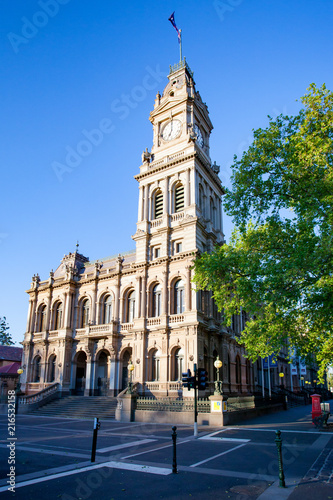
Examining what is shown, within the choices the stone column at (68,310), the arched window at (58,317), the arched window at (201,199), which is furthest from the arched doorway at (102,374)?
the arched window at (201,199)

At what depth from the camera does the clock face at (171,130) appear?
132 ft

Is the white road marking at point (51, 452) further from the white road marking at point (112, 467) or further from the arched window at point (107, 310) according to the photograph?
the arched window at point (107, 310)

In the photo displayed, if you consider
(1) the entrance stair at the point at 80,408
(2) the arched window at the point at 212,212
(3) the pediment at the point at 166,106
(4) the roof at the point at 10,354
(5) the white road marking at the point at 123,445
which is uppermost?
(3) the pediment at the point at 166,106

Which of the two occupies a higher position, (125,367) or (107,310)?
(107,310)

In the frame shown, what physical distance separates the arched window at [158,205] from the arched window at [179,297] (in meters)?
8.05

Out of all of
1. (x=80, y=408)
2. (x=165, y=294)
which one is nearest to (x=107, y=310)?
(x=165, y=294)

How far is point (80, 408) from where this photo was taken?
1192 inches

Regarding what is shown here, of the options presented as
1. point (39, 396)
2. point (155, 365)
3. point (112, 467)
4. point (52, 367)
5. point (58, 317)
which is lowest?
point (39, 396)

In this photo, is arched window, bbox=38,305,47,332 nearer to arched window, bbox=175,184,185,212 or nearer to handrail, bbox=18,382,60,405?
handrail, bbox=18,382,60,405

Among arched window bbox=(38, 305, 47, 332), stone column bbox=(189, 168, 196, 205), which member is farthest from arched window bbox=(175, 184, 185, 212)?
arched window bbox=(38, 305, 47, 332)

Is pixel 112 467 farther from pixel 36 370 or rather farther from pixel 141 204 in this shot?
pixel 36 370

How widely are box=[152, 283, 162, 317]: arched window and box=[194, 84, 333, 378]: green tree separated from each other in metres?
13.7

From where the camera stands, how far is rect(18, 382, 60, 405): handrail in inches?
1319

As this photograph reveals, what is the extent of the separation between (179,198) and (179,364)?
52.6ft
